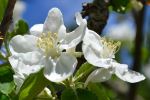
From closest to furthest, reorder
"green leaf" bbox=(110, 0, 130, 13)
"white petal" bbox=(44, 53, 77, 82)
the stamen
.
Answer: "white petal" bbox=(44, 53, 77, 82), the stamen, "green leaf" bbox=(110, 0, 130, 13)

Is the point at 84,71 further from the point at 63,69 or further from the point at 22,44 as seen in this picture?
the point at 22,44

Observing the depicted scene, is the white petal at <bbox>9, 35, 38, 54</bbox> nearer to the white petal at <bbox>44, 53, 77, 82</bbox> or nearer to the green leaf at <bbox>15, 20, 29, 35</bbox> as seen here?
the white petal at <bbox>44, 53, 77, 82</bbox>

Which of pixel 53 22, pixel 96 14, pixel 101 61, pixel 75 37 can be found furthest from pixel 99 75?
pixel 96 14

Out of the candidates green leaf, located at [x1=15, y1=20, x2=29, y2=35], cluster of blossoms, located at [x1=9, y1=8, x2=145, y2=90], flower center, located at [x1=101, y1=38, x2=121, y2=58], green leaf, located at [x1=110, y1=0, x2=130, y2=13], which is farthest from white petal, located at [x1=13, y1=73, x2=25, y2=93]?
green leaf, located at [x1=110, y1=0, x2=130, y2=13]

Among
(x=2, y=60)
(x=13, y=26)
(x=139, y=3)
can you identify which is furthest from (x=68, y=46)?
(x=139, y=3)

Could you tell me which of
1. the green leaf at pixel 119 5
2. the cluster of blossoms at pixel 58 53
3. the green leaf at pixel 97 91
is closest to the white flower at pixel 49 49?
the cluster of blossoms at pixel 58 53

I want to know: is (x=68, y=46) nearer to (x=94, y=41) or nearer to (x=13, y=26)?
(x=94, y=41)
